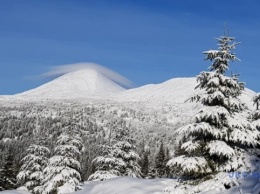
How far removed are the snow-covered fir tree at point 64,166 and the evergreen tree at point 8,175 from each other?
25.2 metres

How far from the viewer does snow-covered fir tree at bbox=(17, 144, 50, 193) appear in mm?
38875

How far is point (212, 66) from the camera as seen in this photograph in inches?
648

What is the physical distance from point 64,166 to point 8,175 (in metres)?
28.4

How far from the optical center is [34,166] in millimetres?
38906

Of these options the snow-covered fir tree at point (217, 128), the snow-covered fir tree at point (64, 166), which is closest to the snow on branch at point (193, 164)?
the snow-covered fir tree at point (217, 128)

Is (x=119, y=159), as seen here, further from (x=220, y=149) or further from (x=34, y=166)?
(x=220, y=149)

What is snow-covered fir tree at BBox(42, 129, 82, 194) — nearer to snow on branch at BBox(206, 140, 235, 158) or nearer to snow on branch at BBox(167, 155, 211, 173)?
snow on branch at BBox(167, 155, 211, 173)

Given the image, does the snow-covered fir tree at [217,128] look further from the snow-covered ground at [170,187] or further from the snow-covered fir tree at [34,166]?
the snow-covered fir tree at [34,166]

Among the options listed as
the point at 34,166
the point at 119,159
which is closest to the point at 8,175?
the point at 34,166

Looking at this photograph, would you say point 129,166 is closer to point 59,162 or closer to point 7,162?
point 59,162

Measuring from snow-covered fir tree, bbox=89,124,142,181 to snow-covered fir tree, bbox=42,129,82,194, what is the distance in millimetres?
6296

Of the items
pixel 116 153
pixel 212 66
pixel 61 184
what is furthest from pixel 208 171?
pixel 116 153

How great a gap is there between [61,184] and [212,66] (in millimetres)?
16094

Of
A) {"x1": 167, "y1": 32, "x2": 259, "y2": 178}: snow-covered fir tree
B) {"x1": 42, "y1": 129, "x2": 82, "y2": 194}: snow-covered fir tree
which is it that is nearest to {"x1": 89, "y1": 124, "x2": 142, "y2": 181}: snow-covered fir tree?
{"x1": 42, "y1": 129, "x2": 82, "y2": 194}: snow-covered fir tree
